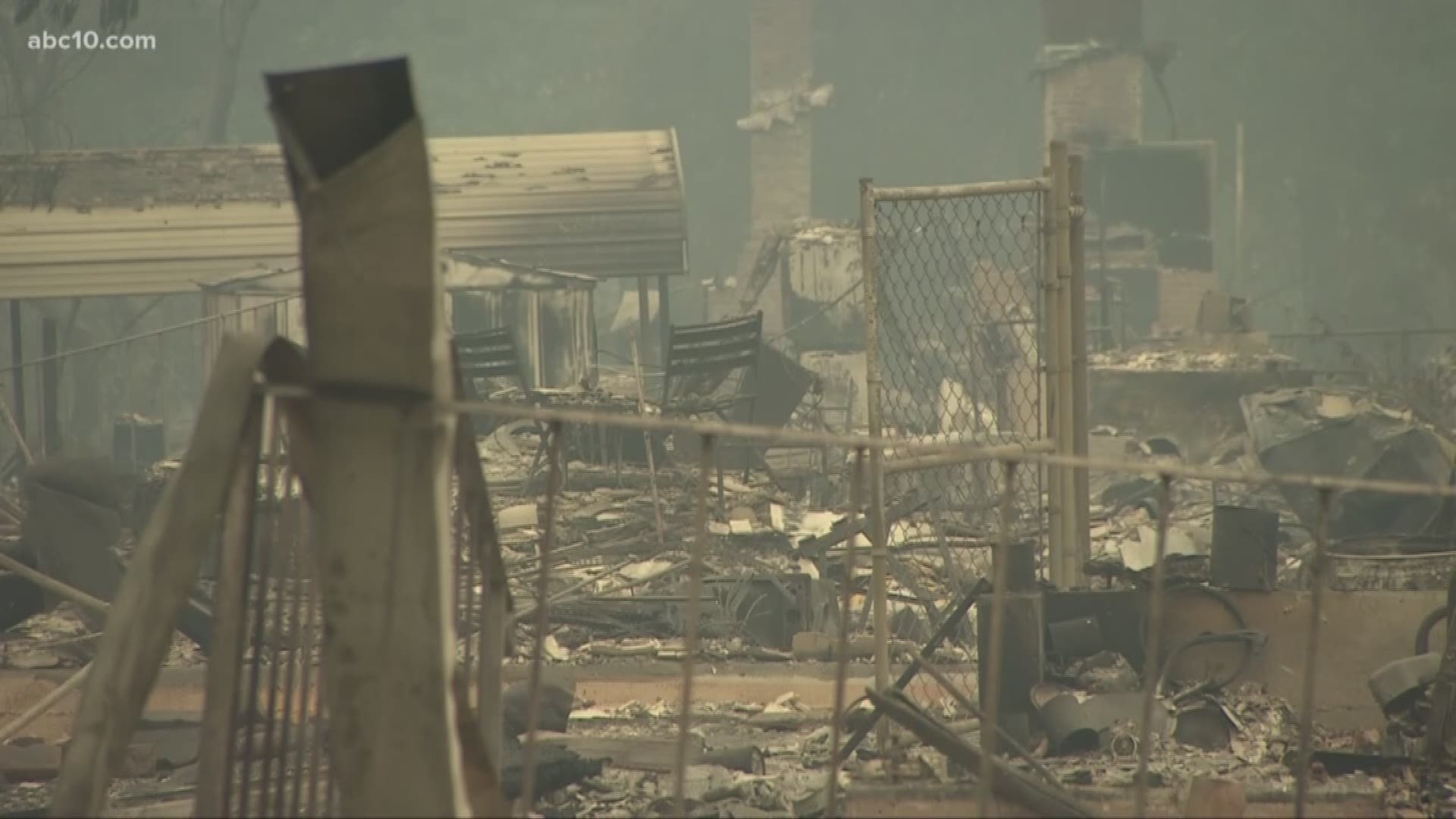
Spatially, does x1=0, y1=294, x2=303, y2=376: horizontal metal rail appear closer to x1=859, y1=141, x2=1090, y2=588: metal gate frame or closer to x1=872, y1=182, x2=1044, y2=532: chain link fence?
x1=872, y1=182, x2=1044, y2=532: chain link fence

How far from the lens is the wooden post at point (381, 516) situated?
292 centimetres

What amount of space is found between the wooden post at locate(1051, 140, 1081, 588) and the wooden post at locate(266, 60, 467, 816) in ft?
16.8

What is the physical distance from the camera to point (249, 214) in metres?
20.6

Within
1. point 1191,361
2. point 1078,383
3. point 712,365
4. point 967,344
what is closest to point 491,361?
point 712,365

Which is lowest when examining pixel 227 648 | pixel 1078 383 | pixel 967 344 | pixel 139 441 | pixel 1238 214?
pixel 139 441

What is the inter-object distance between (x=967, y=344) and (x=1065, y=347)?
15.8 meters

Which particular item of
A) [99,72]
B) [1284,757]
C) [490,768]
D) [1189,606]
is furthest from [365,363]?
[99,72]

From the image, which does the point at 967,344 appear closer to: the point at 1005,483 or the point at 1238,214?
the point at 1238,214

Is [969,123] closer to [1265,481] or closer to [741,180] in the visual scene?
[741,180]

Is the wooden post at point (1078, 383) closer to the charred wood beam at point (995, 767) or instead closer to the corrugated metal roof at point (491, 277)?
the charred wood beam at point (995, 767)

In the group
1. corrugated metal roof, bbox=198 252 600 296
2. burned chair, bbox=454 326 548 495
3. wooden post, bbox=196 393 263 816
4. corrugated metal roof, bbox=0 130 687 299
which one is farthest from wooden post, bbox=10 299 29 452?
wooden post, bbox=196 393 263 816

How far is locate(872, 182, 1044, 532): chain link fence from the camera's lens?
8934 mm

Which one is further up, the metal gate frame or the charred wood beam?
the metal gate frame

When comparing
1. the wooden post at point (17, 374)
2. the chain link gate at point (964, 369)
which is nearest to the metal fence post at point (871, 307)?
the chain link gate at point (964, 369)
